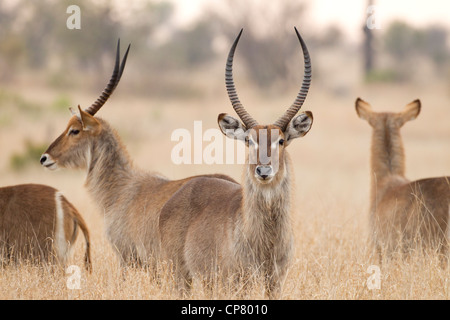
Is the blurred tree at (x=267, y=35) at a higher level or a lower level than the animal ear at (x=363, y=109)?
higher

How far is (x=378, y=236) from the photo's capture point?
6223mm

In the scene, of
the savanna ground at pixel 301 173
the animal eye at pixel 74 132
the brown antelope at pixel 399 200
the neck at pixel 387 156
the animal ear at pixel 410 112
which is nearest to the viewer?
the savanna ground at pixel 301 173

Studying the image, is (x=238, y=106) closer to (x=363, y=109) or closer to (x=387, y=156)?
(x=387, y=156)

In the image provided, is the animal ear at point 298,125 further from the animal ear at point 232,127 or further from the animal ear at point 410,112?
the animal ear at point 410,112

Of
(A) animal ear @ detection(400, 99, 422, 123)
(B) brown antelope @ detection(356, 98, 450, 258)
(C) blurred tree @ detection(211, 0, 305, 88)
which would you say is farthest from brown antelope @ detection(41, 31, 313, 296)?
(C) blurred tree @ detection(211, 0, 305, 88)

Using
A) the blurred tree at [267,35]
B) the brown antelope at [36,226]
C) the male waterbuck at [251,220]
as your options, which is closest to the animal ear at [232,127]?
the male waterbuck at [251,220]

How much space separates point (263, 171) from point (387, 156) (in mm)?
2778

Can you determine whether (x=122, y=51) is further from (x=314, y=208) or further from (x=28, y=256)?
(x=28, y=256)

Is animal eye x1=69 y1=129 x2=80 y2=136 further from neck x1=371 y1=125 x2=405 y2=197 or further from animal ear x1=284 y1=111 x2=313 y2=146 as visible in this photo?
neck x1=371 y1=125 x2=405 y2=197

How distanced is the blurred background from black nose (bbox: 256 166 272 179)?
3.69 meters

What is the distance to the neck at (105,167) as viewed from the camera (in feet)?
20.6

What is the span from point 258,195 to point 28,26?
37.5 m

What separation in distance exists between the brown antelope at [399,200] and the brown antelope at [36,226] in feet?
8.77

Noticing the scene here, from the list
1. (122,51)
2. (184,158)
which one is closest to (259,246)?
(184,158)
